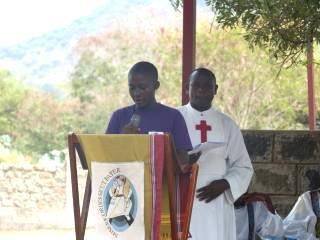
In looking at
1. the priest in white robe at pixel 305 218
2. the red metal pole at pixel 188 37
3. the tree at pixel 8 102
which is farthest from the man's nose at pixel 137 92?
the tree at pixel 8 102

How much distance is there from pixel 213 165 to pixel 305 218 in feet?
3.93

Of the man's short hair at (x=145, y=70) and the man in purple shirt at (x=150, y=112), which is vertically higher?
the man's short hair at (x=145, y=70)

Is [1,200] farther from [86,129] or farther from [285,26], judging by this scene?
[285,26]

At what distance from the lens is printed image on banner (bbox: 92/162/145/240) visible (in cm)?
310

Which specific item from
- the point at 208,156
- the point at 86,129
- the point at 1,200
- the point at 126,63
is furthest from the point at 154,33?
the point at 208,156

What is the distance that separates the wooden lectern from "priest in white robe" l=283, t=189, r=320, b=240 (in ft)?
6.55

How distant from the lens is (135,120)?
354cm

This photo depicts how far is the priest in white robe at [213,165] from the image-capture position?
427 cm

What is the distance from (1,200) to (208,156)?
848 centimetres

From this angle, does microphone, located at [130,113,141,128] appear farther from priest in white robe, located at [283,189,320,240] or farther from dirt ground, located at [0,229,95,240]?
dirt ground, located at [0,229,95,240]

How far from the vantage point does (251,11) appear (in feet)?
15.9

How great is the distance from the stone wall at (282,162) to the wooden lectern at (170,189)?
2665 mm

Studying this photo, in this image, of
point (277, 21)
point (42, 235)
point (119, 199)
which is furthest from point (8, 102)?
point (119, 199)

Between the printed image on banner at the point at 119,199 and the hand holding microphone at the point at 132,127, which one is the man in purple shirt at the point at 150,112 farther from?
the printed image on banner at the point at 119,199
